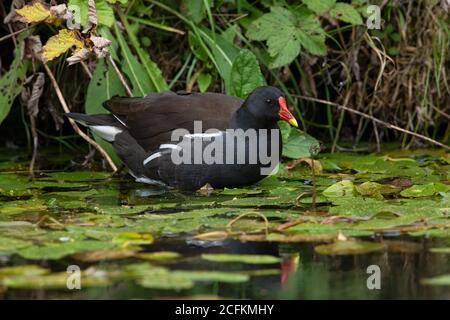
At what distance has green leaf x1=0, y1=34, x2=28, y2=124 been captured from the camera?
5898mm

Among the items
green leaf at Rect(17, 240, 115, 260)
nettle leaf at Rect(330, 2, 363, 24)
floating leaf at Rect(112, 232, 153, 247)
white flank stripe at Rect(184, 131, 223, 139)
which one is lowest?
green leaf at Rect(17, 240, 115, 260)

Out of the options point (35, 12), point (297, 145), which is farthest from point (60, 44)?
point (297, 145)

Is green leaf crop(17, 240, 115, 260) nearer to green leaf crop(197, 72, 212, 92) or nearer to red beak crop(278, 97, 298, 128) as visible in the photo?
red beak crop(278, 97, 298, 128)

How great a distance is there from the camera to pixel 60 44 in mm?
5316

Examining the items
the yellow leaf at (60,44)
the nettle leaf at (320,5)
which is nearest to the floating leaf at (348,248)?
the yellow leaf at (60,44)

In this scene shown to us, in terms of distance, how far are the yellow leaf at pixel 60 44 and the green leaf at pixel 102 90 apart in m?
0.50

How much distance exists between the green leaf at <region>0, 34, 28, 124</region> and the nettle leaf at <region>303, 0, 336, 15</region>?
5.72 feet

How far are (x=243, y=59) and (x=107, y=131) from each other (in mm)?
899

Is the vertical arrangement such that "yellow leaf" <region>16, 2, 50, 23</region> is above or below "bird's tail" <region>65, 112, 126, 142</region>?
above

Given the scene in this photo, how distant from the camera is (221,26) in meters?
6.32

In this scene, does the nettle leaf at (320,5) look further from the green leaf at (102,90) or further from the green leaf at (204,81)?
the green leaf at (102,90)

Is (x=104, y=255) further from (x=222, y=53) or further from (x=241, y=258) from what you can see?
(x=222, y=53)

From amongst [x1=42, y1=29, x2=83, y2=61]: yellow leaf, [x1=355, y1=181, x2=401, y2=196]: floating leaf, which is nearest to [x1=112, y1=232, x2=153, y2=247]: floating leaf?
[x1=355, y1=181, x2=401, y2=196]: floating leaf
